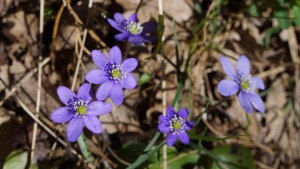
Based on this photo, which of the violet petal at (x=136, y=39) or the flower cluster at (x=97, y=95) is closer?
the flower cluster at (x=97, y=95)

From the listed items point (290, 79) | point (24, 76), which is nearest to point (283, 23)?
point (290, 79)

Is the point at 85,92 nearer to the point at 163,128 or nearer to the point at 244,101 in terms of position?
the point at 163,128

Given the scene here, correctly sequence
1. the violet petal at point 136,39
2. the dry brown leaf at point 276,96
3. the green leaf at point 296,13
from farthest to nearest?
the dry brown leaf at point 276,96 → the green leaf at point 296,13 → the violet petal at point 136,39

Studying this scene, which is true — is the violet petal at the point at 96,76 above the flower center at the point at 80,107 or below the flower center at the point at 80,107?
above

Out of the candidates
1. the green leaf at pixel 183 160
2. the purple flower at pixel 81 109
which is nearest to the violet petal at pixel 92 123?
the purple flower at pixel 81 109

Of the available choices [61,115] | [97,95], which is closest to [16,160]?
[61,115]

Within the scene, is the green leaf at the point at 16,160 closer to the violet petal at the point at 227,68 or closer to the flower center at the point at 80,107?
the flower center at the point at 80,107

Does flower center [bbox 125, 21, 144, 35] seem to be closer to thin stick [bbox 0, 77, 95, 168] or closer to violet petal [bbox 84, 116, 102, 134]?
violet petal [bbox 84, 116, 102, 134]
